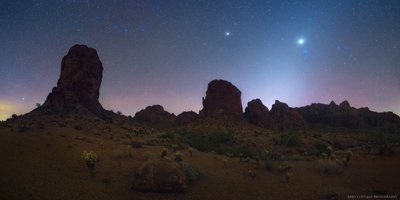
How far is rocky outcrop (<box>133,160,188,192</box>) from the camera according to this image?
38.8 ft

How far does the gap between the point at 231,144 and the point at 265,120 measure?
26988 mm

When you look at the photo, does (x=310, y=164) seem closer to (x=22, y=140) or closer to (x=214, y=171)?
(x=214, y=171)

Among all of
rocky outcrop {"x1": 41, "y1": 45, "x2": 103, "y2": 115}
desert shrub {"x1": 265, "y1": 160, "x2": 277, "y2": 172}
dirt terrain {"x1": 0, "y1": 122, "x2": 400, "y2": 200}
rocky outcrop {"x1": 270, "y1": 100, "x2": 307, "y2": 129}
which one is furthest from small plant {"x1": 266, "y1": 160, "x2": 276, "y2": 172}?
rocky outcrop {"x1": 270, "y1": 100, "x2": 307, "y2": 129}

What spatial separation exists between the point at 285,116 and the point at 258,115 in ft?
31.3

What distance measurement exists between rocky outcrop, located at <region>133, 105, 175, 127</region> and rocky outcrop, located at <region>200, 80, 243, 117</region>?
13698 millimetres

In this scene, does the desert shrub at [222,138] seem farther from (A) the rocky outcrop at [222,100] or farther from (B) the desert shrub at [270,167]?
(A) the rocky outcrop at [222,100]

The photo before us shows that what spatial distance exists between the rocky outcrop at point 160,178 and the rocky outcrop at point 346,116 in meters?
66.6

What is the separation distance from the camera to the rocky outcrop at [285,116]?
6072cm

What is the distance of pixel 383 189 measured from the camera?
1296 cm

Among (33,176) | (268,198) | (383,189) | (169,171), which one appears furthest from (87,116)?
(383,189)

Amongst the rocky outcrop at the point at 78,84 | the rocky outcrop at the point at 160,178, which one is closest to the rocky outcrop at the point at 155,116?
the rocky outcrop at the point at 78,84

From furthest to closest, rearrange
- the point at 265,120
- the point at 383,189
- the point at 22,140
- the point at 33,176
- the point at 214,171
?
the point at 265,120, the point at 22,140, the point at 214,171, the point at 383,189, the point at 33,176

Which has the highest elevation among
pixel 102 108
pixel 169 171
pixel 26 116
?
pixel 102 108

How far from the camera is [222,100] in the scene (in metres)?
57.8
